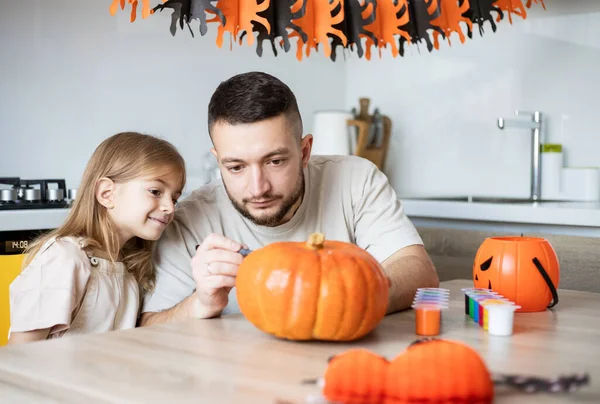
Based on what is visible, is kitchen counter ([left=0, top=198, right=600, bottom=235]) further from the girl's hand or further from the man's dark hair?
the man's dark hair

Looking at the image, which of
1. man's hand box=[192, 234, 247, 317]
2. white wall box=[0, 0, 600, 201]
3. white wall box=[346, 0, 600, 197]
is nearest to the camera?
man's hand box=[192, 234, 247, 317]

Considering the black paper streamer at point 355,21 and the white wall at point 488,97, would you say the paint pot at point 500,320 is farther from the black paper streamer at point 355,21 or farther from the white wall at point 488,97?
the white wall at point 488,97

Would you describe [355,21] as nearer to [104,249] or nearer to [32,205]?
[104,249]

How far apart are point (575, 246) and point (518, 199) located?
0.78 m

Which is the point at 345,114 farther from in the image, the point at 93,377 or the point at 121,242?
the point at 93,377

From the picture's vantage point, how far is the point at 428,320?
1.18 m

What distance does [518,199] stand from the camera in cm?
335

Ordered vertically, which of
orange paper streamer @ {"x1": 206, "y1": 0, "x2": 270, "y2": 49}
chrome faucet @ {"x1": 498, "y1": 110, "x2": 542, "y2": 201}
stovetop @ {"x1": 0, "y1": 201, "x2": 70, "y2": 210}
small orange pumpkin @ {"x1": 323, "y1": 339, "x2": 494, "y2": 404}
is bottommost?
small orange pumpkin @ {"x1": 323, "y1": 339, "x2": 494, "y2": 404}

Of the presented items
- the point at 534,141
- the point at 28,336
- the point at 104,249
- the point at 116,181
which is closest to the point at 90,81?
the point at 116,181

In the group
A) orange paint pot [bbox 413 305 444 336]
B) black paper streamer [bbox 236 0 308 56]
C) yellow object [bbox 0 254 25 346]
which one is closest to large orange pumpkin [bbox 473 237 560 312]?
orange paint pot [bbox 413 305 444 336]

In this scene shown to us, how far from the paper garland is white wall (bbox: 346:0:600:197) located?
1.91 metres

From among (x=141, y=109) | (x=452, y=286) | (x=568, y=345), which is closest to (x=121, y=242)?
(x=452, y=286)

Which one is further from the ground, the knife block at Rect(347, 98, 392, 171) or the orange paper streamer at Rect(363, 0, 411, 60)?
the orange paper streamer at Rect(363, 0, 411, 60)

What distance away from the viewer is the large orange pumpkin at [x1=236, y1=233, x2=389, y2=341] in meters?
1.08
